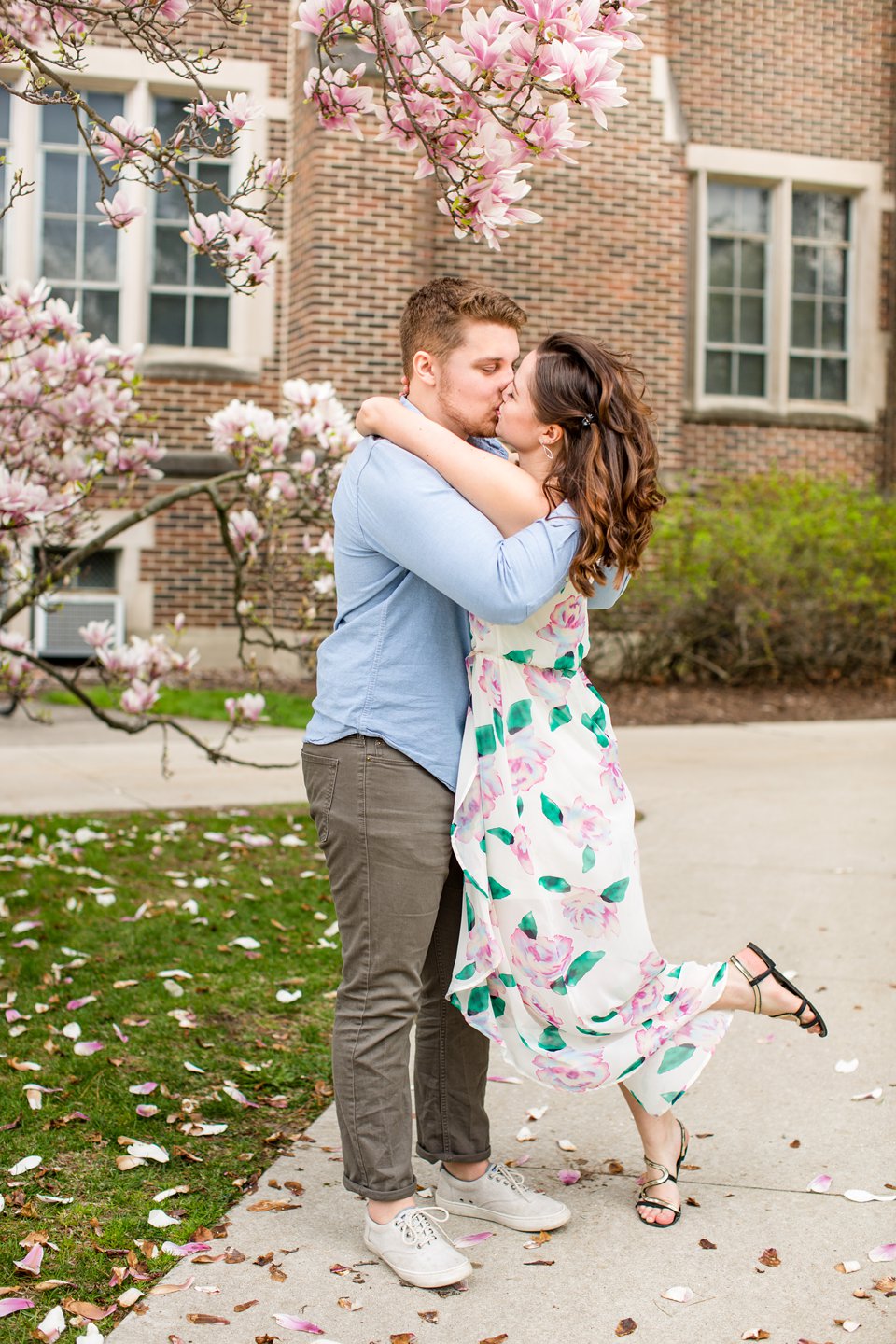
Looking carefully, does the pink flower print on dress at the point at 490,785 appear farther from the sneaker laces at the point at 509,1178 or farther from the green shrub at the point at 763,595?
the green shrub at the point at 763,595

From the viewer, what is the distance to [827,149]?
1434cm

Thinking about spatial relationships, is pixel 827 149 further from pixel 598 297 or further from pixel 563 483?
pixel 563 483

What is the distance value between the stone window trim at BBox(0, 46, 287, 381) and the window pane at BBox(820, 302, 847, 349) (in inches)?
232

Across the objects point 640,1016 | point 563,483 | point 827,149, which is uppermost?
point 827,149

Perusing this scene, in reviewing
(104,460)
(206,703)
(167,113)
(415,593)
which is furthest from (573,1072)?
(167,113)

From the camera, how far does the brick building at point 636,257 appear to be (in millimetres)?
12047

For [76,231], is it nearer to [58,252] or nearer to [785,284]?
[58,252]

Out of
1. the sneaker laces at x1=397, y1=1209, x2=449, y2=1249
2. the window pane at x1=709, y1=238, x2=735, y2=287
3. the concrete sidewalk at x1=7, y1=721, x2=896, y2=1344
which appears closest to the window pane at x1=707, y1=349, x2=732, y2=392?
the window pane at x1=709, y1=238, x2=735, y2=287

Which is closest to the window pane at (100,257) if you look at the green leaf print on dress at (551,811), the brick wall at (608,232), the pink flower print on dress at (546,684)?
the brick wall at (608,232)

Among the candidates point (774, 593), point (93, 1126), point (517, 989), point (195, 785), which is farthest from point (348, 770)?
point (774, 593)

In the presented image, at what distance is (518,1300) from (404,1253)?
23 cm

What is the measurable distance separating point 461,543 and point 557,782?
0.53 metres

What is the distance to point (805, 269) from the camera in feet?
48.6

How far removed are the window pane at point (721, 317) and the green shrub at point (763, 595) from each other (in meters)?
2.97
